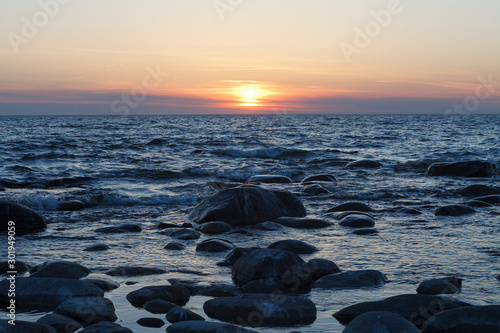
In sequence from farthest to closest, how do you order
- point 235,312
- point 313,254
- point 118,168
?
point 118,168 → point 313,254 → point 235,312

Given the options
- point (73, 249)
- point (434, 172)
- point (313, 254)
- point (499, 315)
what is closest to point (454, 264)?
point (313, 254)

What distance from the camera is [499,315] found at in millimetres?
3811

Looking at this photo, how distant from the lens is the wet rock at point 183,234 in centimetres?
736

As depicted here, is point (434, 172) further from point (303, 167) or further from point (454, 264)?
point (454, 264)

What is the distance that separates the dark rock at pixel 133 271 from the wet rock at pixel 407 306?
2172 millimetres

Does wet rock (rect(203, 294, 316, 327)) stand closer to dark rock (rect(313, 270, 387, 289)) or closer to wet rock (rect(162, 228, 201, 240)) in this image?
dark rock (rect(313, 270, 387, 289))

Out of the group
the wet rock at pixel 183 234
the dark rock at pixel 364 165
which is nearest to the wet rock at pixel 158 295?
the wet rock at pixel 183 234

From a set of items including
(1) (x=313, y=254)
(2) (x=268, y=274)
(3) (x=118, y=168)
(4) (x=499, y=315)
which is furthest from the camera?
(3) (x=118, y=168)

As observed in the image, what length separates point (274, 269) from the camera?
5.22 meters

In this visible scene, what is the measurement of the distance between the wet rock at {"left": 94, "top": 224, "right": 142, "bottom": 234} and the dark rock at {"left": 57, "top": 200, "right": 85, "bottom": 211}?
2.48 meters

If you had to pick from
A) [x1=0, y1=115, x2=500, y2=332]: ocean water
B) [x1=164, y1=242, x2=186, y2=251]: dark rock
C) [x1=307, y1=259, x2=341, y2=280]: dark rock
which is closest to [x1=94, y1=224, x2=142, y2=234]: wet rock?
[x1=0, y1=115, x2=500, y2=332]: ocean water

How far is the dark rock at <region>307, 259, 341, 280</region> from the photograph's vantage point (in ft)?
17.5

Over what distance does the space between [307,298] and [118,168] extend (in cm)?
1413

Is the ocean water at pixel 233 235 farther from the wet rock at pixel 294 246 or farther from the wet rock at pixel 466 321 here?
the wet rock at pixel 466 321
